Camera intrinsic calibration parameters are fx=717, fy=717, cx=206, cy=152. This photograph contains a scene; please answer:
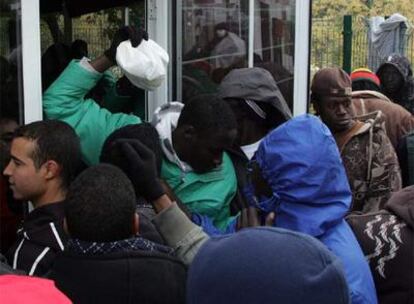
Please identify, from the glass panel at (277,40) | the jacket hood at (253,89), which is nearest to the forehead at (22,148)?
the jacket hood at (253,89)

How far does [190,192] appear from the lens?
106 inches

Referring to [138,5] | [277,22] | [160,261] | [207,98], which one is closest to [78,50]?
[138,5]

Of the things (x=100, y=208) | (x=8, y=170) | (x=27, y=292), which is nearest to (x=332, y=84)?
(x=8, y=170)

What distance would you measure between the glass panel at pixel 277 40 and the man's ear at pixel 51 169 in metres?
1.53

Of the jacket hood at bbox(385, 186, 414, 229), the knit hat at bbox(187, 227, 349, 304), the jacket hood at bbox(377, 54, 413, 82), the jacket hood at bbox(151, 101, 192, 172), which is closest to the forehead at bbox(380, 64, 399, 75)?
the jacket hood at bbox(377, 54, 413, 82)

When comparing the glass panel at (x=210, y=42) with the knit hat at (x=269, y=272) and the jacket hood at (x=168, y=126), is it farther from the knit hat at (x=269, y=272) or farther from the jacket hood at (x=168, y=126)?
the knit hat at (x=269, y=272)

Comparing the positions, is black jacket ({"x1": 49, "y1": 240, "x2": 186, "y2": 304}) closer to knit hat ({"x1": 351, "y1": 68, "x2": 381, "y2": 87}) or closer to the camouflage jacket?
the camouflage jacket

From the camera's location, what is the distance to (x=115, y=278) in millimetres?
1808

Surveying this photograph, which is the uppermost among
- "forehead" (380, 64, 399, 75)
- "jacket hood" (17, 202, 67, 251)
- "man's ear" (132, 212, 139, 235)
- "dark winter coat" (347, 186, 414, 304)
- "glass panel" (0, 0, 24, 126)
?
"glass panel" (0, 0, 24, 126)

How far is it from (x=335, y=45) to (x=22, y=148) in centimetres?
779

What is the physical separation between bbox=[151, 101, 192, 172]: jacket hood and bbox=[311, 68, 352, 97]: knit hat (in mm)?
879

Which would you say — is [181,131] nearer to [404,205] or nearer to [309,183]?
[309,183]

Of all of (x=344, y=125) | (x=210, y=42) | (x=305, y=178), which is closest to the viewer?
(x=305, y=178)

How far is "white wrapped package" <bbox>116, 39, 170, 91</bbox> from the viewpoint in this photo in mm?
2822
